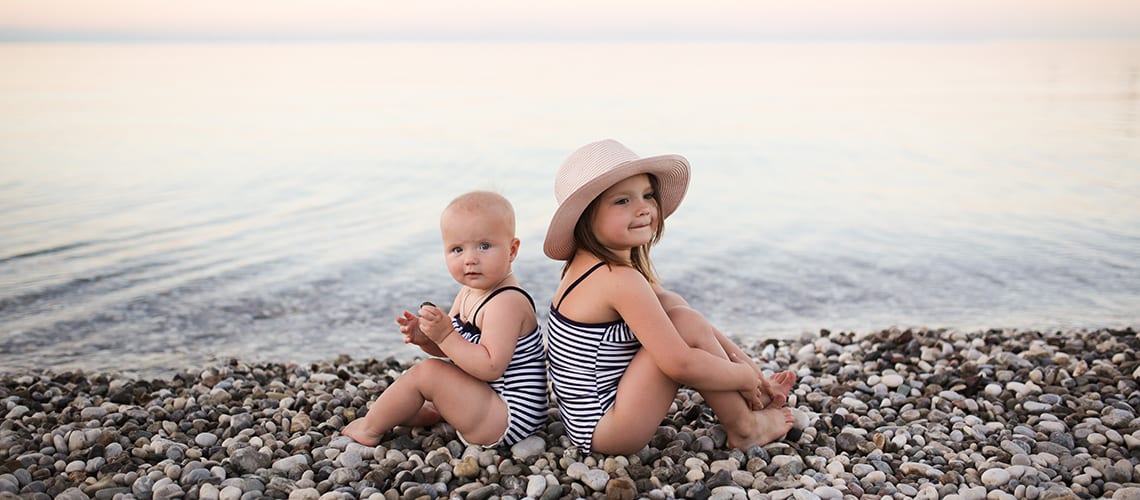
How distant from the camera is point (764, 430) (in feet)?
14.7

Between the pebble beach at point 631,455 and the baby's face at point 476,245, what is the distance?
0.81 metres

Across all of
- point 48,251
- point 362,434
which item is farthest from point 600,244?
point 48,251

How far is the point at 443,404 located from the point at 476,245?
0.73 meters

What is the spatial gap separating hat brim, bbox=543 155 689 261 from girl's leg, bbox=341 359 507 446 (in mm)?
711

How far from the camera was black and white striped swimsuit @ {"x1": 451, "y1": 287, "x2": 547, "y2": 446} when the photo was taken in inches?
175

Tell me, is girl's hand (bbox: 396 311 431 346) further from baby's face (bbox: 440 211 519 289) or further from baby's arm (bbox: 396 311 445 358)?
baby's face (bbox: 440 211 519 289)

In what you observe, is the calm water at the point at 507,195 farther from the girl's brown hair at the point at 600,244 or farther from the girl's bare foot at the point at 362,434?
the girl's brown hair at the point at 600,244

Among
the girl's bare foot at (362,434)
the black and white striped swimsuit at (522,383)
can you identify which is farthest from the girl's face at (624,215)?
the girl's bare foot at (362,434)

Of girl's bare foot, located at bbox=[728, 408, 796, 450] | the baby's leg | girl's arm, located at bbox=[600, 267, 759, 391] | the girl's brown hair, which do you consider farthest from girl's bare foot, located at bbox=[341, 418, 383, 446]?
girl's bare foot, located at bbox=[728, 408, 796, 450]

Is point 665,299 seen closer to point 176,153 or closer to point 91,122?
point 176,153

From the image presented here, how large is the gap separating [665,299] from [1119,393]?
278 cm

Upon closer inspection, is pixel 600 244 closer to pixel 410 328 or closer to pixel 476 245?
pixel 476 245

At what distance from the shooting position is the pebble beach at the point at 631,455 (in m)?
4.00

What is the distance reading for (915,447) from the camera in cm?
456
